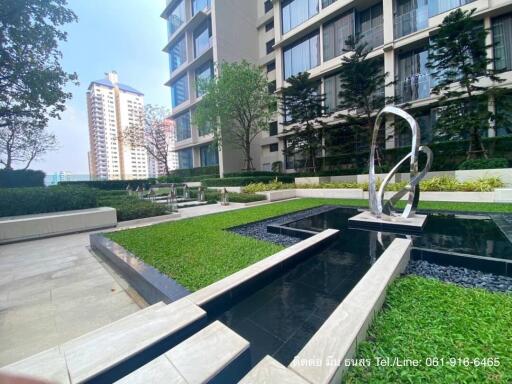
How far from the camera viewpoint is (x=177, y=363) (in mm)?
1639

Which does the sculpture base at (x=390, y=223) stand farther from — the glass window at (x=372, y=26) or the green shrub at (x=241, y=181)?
the glass window at (x=372, y=26)

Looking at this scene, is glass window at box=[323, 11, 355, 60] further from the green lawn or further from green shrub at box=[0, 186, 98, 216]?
green shrub at box=[0, 186, 98, 216]

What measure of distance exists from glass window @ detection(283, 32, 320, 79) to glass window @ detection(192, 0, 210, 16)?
32.7 feet

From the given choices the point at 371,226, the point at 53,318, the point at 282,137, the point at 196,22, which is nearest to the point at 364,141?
the point at 282,137

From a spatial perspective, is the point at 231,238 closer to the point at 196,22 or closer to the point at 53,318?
the point at 53,318

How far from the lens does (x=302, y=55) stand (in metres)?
19.6

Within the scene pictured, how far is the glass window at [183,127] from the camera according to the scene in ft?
94.3

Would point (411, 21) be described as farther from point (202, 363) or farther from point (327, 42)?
point (202, 363)

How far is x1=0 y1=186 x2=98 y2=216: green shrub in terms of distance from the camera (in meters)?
7.38

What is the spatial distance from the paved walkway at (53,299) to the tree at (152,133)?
26634 millimetres

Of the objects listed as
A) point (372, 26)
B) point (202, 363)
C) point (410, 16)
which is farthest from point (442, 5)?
point (202, 363)

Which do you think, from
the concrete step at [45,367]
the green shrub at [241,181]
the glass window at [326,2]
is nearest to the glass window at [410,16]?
the glass window at [326,2]

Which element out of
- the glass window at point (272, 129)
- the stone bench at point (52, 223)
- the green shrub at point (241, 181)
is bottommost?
the stone bench at point (52, 223)

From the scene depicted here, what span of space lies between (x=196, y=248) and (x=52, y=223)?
210 inches
